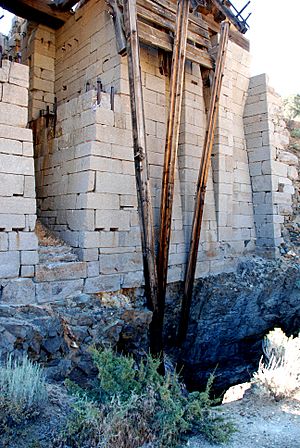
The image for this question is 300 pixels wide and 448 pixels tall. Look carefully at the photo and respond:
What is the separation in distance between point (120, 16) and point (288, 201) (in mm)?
5974

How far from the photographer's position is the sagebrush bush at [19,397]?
10.0ft

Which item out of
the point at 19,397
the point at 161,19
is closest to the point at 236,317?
the point at 19,397

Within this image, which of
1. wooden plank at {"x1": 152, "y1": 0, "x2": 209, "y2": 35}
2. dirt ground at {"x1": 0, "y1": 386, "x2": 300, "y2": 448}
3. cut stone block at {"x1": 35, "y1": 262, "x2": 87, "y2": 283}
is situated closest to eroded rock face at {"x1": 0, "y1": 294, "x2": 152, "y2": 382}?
cut stone block at {"x1": 35, "y1": 262, "x2": 87, "y2": 283}

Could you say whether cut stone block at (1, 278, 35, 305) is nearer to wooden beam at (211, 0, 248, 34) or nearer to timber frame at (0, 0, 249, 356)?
timber frame at (0, 0, 249, 356)

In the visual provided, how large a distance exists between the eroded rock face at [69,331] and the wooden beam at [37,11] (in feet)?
19.8

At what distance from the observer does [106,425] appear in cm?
291

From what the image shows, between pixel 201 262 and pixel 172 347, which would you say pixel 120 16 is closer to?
pixel 201 262

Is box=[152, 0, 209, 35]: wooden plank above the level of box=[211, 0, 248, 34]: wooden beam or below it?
below

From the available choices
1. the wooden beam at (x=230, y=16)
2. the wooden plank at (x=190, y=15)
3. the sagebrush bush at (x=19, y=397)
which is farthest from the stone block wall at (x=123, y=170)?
the sagebrush bush at (x=19, y=397)

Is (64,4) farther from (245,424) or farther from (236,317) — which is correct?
(245,424)

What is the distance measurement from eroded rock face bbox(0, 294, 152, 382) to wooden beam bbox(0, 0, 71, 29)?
6.02 meters

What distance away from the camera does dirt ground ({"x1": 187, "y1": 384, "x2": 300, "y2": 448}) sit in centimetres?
334

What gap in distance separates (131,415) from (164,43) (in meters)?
6.34

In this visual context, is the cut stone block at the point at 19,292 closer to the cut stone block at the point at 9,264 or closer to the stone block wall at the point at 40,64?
the cut stone block at the point at 9,264
